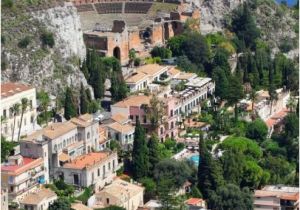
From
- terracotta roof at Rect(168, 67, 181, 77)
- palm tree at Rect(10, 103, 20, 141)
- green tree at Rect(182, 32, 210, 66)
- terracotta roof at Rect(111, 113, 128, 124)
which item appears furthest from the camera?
green tree at Rect(182, 32, 210, 66)

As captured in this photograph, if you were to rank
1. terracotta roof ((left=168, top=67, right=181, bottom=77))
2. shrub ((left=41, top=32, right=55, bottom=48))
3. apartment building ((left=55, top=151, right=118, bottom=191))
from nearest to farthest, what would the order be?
apartment building ((left=55, top=151, right=118, bottom=191)) → shrub ((left=41, top=32, right=55, bottom=48)) → terracotta roof ((left=168, top=67, right=181, bottom=77))

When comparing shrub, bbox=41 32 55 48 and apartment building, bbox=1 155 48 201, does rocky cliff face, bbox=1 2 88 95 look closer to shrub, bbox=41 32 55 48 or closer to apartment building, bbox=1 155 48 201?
shrub, bbox=41 32 55 48

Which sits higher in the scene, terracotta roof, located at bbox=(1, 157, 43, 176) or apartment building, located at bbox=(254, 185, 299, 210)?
terracotta roof, located at bbox=(1, 157, 43, 176)

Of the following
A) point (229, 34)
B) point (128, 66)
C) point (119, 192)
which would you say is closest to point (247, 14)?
point (229, 34)

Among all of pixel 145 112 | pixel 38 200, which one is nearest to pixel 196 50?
pixel 145 112

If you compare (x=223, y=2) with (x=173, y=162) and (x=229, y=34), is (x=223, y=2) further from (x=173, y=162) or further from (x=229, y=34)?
(x=173, y=162)

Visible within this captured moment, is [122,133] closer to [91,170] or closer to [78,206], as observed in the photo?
[91,170]

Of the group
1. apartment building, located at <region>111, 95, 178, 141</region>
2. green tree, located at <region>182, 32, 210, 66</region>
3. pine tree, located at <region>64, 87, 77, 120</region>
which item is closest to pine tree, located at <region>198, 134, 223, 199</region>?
apartment building, located at <region>111, 95, 178, 141</region>

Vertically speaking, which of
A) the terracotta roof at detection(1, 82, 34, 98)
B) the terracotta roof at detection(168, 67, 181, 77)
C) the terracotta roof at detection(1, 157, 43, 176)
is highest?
the terracotta roof at detection(1, 82, 34, 98)
